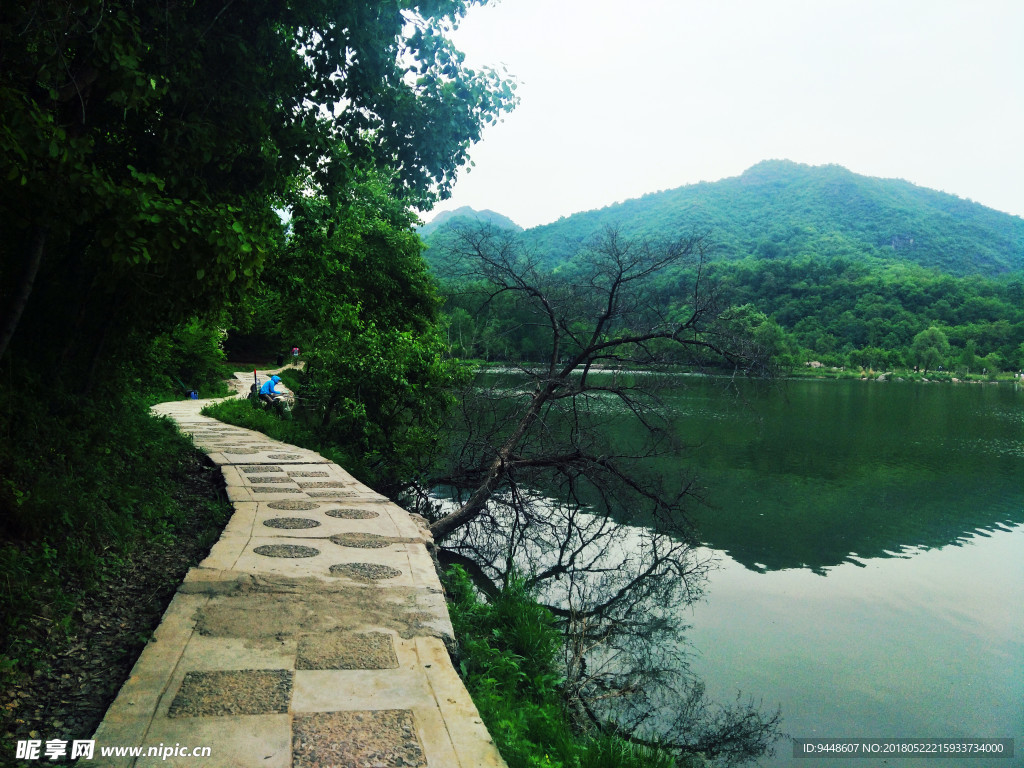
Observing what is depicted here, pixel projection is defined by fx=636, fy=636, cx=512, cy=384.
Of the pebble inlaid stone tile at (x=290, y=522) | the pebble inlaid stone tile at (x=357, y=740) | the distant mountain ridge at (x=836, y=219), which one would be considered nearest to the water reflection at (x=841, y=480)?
the pebble inlaid stone tile at (x=290, y=522)

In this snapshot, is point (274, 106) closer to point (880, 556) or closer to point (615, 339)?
point (615, 339)

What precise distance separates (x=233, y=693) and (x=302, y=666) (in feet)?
1.13

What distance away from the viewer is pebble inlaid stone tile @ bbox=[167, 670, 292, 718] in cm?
246

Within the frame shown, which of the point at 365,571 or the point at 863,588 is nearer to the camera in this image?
the point at 365,571

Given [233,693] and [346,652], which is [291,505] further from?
[233,693]

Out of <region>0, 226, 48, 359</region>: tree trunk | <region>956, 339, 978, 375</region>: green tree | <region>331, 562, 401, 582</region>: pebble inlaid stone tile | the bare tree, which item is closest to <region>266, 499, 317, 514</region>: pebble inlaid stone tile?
<region>331, 562, 401, 582</region>: pebble inlaid stone tile

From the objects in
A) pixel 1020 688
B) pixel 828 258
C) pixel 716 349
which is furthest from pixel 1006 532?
pixel 828 258

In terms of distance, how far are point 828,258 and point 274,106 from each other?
3760 inches

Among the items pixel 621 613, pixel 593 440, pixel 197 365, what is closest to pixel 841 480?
pixel 593 440

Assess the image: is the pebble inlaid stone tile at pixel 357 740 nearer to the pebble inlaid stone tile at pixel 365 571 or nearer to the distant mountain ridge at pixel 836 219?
the pebble inlaid stone tile at pixel 365 571

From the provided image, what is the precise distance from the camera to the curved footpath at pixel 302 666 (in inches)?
89.7

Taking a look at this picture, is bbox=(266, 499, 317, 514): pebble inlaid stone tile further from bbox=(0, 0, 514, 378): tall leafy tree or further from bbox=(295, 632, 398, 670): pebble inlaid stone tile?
bbox=(295, 632, 398, 670): pebble inlaid stone tile

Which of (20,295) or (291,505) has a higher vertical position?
(20,295)

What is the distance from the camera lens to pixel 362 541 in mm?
4840
